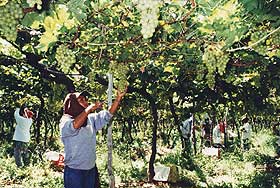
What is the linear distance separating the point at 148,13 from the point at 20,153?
28.0ft

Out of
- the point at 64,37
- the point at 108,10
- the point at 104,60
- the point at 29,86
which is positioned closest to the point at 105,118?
the point at 104,60

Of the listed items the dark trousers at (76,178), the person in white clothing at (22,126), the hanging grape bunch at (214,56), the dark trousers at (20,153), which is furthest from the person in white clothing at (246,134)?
the hanging grape bunch at (214,56)

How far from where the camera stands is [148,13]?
188cm

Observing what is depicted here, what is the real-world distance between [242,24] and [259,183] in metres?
6.20

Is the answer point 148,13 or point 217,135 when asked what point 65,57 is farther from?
point 217,135

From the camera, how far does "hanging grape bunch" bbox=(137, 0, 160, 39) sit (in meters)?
1.85

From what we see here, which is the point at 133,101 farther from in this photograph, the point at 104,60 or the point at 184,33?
the point at 184,33

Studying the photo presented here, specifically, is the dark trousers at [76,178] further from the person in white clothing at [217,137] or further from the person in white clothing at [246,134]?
the person in white clothing at [246,134]

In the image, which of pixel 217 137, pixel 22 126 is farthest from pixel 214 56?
pixel 217 137

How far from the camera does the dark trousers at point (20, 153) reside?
9.59m

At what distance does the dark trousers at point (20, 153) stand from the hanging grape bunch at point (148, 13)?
27.0 ft

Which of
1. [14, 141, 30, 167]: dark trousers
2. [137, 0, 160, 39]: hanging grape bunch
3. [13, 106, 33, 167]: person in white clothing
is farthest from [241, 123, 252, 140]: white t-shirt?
[137, 0, 160, 39]: hanging grape bunch

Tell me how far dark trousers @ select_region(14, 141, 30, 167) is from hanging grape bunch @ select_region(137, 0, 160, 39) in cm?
823

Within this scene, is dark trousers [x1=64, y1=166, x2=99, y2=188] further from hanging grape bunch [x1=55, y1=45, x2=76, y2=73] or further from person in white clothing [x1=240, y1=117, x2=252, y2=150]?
person in white clothing [x1=240, y1=117, x2=252, y2=150]
